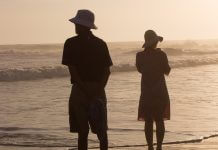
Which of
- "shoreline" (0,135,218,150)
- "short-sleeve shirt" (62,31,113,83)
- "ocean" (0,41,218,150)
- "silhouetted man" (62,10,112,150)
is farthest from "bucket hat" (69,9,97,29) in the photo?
"ocean" (0,41,218,150)

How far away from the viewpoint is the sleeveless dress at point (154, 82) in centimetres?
809

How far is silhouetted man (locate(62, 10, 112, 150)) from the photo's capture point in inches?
253

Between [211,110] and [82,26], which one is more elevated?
[82,26]

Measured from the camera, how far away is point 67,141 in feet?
32.1

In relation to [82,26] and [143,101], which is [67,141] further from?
[82,26]

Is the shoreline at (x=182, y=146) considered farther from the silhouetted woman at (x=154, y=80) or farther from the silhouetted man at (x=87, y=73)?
the silhouetted man at (x=87, y=73)

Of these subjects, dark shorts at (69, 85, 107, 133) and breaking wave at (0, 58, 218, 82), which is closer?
dark shorts at (69, 85, 107, 133)

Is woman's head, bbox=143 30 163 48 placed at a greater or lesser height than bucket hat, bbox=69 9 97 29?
Answer: lesser

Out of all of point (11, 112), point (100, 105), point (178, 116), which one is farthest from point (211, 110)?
point (100, 105)

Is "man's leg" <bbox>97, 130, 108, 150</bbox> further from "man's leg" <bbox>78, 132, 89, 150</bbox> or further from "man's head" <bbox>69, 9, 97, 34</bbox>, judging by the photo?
"man's head" <bbox>69, 9, 97, 34</bbox>

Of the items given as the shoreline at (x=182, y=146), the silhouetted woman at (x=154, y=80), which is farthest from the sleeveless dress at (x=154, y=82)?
the shoreline at (x=182, y=146)

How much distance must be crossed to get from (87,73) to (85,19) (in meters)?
0.57

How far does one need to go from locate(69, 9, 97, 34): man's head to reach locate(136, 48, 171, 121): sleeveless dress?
1.78m

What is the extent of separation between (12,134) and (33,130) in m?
0.83
